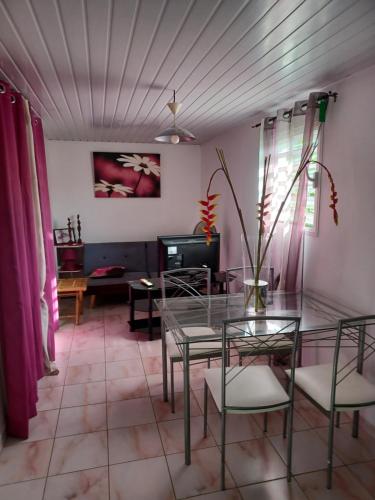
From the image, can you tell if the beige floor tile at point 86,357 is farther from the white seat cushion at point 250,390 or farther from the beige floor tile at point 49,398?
the white seat cushion at point 250,390

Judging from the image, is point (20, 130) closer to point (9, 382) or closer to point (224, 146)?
point (9, 382)

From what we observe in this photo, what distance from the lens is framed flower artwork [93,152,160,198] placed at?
4.68 meters

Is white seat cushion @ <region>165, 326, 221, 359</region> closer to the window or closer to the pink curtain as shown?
the pink curtain

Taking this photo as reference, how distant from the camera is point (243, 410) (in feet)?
5.49

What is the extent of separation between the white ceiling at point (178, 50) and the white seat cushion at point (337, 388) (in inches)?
68.4

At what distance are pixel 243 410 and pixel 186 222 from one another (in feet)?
12.2

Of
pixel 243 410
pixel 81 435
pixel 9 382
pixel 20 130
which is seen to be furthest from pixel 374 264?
pixel 20 130

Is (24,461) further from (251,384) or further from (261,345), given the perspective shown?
(261,345)

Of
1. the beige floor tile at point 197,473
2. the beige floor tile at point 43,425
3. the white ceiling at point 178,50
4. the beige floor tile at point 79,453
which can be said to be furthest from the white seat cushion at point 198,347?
the white ceiling at point 178,50

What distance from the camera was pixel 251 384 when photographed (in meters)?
1.80

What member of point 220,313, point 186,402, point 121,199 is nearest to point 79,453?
point 186,402

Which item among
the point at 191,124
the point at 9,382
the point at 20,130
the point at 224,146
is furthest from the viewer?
the point at 224,146

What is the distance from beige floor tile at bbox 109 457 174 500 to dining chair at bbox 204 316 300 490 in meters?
0.30

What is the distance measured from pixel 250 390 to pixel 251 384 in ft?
0.17
